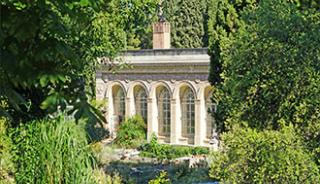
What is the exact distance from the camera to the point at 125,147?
25250 millimetres

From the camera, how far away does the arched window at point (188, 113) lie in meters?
25.7

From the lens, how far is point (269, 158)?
8.06 m

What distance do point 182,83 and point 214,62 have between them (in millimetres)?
9661

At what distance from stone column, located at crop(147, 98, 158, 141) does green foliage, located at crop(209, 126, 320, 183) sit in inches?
719

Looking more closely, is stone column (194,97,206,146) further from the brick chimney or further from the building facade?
the brick chimney

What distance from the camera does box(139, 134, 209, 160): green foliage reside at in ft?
75.1

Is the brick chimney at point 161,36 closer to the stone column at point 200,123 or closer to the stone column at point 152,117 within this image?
the stone column at point 152,117

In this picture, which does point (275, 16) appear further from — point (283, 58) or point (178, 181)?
point (178, 181)

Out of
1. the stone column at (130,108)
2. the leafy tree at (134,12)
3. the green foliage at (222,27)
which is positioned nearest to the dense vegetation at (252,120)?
the leafy tree at (134,12)

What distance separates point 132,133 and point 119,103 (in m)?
2.62

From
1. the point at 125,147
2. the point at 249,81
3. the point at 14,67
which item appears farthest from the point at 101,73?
the point at 14,67

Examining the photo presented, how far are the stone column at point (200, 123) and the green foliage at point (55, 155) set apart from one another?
18.3 meters

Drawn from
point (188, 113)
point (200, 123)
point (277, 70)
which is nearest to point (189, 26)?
point (188, 113)

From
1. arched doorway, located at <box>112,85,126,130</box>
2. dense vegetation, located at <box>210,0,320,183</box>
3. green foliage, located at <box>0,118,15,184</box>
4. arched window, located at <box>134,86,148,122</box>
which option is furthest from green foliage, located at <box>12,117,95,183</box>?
arched doorway, located at <box>112,85,126,130</box>
